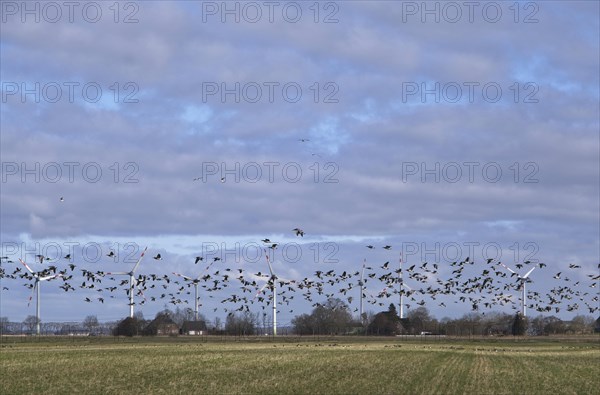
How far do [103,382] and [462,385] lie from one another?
2238cm

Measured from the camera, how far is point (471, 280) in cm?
15425

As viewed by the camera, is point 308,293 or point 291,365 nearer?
point 291,365

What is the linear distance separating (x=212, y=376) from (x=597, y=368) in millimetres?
38289

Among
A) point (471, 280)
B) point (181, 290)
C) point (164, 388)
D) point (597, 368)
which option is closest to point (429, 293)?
point (471, 280)

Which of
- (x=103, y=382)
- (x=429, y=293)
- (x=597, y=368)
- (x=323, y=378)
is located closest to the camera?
(x=103, y=382)

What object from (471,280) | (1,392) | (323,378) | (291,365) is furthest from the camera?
(471,280)

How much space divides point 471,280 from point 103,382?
4249 inches

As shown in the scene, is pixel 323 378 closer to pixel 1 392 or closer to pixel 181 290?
pixel 1 392

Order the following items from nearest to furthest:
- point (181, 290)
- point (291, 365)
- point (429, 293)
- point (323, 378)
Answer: point (323, 378) < point (291, 365) < point (181, 290) < point (429, 293)

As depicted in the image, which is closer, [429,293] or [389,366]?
[389,366]


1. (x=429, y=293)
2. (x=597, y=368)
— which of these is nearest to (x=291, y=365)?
(x=597, y=368)

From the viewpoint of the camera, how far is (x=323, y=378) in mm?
59406

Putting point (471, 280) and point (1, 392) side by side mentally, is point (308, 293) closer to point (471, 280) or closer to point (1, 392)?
point (471, 280)

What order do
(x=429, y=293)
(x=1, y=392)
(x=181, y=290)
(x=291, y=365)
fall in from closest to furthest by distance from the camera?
(x=1, y=392)
(x=291, y=365)
(x=181, y=290)
(x=429, y=293)
